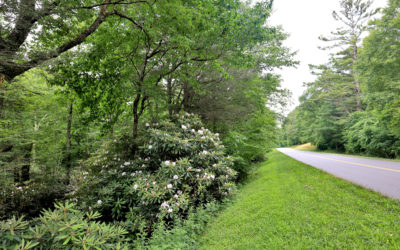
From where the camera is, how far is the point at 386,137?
41.5 feet

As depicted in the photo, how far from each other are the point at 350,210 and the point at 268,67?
7.21 m

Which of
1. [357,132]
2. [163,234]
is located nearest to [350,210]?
[163,234]

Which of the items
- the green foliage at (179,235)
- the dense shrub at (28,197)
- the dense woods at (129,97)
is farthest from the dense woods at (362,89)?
the dense shrub at (28,197)

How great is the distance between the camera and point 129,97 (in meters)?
5.34

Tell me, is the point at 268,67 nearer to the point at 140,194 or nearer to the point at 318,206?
the point at 318,206

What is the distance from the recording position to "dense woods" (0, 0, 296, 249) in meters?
2.71

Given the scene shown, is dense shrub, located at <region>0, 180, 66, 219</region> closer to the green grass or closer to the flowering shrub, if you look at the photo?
the flowering shrub

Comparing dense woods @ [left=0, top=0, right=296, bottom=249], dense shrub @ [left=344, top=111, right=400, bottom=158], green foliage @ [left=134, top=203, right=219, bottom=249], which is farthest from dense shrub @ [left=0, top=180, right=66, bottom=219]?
dense shrub @ [left=344, top=111, right=400, bottom=158]

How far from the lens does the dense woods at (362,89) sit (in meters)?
9.34

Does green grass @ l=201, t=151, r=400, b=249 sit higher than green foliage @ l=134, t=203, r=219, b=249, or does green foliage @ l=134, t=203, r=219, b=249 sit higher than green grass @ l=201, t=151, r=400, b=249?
green grass @ l=201, t=151, r=400, b=249

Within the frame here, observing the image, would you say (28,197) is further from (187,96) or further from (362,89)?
(362,89)

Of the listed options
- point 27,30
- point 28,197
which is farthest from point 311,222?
point 28,197

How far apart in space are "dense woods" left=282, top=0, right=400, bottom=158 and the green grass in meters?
9.44

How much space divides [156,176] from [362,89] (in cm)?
2074
